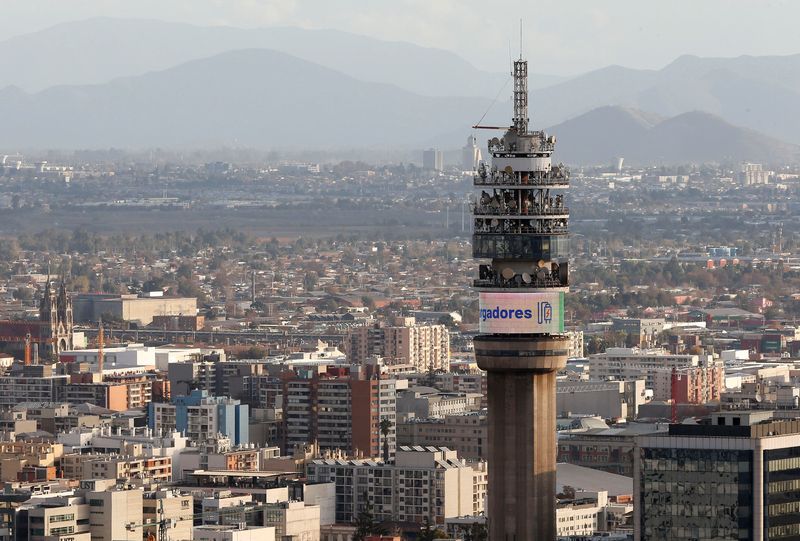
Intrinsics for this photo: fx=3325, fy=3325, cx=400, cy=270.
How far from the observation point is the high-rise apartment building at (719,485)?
5034cm

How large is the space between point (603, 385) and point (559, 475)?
28678mm

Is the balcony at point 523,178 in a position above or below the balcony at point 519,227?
above

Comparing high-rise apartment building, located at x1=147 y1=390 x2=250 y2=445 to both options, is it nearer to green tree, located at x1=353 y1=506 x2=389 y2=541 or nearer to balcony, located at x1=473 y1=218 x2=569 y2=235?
green tree, located at x1=353 y1=506 x2=389 y2=541

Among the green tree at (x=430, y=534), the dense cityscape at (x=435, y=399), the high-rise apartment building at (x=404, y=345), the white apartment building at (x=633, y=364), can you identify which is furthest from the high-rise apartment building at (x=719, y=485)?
the high-rise apartment building at (x=404, y=345)

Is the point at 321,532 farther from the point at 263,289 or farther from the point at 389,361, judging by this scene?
the point at 263,289

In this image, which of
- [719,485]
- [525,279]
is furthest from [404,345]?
[525,279]

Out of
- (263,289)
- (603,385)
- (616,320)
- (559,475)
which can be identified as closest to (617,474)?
(559,475)

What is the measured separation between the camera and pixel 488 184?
48.6m

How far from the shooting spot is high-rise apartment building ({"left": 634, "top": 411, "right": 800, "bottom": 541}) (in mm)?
50344

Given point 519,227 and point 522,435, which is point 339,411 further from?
point 522,435

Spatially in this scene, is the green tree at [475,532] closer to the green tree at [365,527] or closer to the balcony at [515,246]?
the green tree at [365,527]

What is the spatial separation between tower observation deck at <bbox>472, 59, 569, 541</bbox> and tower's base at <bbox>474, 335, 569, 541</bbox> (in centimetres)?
1

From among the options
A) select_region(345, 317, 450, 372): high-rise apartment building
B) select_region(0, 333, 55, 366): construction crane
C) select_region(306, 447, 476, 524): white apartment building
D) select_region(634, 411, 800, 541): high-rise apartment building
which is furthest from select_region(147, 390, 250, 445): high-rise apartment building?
select_region(634, 411, 800, 541): high-rise apartment building

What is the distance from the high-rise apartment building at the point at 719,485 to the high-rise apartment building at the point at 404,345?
267 feet
